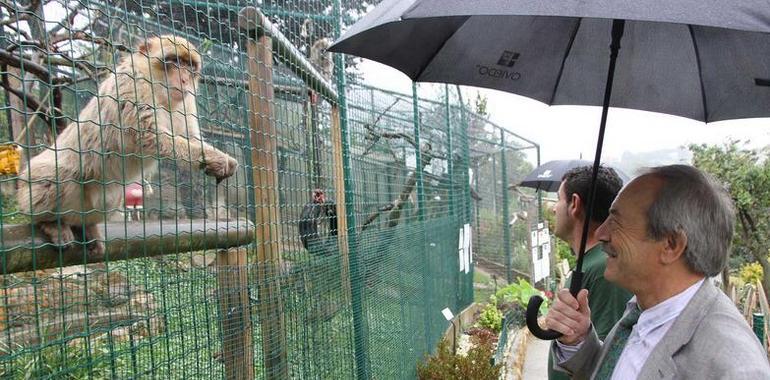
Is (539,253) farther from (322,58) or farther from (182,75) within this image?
(182,75)

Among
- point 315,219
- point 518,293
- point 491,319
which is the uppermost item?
point 315,219

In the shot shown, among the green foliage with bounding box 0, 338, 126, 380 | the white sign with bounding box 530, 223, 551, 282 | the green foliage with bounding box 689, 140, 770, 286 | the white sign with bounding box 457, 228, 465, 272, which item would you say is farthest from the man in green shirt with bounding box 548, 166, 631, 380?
the green foliage with bounding box 689, 140, 770, 286

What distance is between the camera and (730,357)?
1376 mm

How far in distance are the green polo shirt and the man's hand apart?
64cm

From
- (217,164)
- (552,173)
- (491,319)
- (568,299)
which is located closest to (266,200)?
(217,164)

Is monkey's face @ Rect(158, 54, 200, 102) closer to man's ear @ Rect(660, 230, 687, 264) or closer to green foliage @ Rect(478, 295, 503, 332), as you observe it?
man's ear @ Rect(660, 230, 687, 264)

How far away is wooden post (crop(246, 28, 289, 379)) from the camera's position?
94.5 inches

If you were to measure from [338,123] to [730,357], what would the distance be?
105 inches

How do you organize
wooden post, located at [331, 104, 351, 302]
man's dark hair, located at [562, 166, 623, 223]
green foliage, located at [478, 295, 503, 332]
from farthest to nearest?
green foliage, located at [478, 295, 503, 332] → wooden post, located at [331, 104, 351, 302] → man's dark hair, located at [562, 166, 623, 223]

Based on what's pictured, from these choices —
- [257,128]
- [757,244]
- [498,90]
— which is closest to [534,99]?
[498,90]

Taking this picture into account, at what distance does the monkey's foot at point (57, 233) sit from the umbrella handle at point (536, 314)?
5.02 ft

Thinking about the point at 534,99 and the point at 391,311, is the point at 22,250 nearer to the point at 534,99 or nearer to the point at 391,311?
the point at 534,99

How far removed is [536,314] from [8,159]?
1742 millimetres

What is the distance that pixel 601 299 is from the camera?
2684 millimetres
